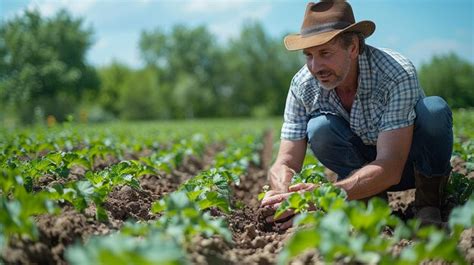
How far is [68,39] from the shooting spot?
123ft

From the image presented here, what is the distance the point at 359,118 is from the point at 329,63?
50 cm

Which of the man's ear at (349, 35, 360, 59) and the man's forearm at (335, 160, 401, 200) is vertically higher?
the man's ear at (349, 35, 360, 59)

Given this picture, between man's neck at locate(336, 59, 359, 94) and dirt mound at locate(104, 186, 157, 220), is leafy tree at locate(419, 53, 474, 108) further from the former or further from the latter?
dirt mound at locate(104, 186, 157, 220)

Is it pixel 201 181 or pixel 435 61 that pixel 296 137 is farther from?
A: pixel 435 61

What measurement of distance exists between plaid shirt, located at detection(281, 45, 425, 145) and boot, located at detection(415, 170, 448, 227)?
1.56 feet

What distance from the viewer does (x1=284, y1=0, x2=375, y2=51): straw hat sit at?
347 centimetres

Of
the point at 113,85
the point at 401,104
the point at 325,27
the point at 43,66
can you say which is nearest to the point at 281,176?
the point at 401,104

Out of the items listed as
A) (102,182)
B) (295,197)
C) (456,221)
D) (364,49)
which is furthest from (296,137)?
(456,221)

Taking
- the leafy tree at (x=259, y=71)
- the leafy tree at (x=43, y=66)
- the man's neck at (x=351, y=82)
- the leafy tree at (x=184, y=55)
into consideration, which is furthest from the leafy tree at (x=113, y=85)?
the man's neck at (x=351, y=82)

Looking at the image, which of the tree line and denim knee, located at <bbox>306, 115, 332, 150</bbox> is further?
the tree line

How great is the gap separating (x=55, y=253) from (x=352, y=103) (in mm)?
2337

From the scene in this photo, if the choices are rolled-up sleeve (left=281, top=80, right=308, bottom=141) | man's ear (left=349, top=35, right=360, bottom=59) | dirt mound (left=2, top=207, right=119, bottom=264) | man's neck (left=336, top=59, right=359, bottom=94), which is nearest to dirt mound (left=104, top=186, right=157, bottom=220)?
dirt mound (left=2, top=207, right=119, bottom=264)

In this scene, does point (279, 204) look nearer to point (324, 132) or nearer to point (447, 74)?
point (324, 132)

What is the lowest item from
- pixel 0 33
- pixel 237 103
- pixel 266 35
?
pixel 237 103
